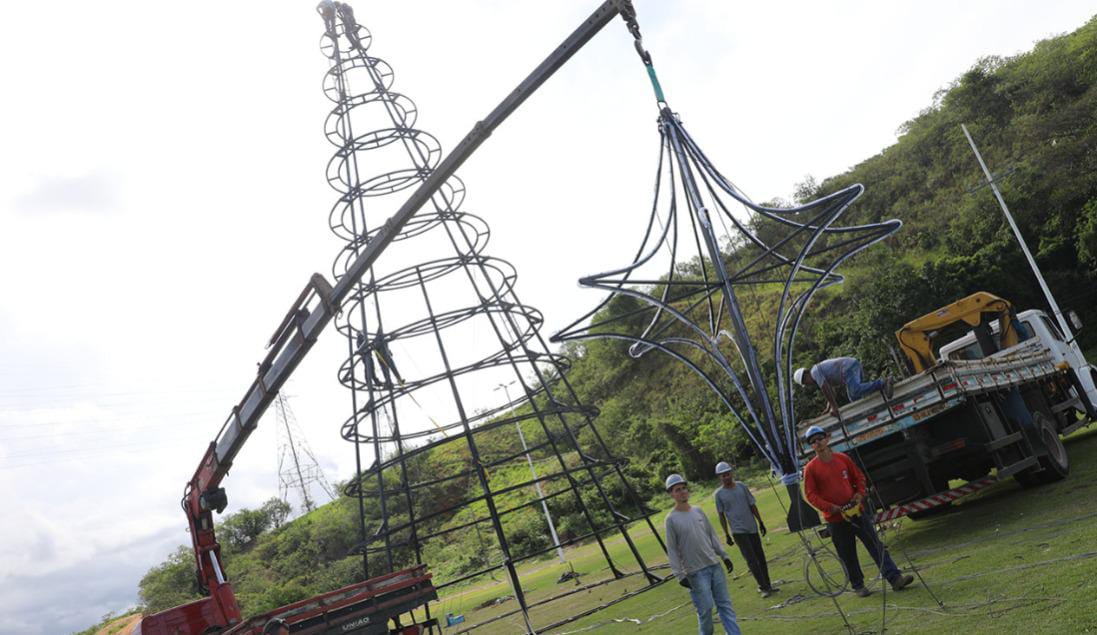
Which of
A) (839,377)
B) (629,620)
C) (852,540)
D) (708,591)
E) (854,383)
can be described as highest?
(839,377)

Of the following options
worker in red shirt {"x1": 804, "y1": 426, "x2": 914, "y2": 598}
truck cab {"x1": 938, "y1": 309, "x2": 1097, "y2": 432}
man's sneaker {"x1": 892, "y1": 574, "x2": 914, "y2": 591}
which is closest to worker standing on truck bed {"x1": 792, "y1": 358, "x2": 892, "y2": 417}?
worker in red shirt {"x1": 804, "y1": 426, "x2": 914, "y2": 598}

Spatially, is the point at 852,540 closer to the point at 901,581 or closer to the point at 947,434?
the point at 901,581

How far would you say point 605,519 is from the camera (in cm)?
3291

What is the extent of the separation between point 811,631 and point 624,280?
3.67m

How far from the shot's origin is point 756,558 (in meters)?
9.02

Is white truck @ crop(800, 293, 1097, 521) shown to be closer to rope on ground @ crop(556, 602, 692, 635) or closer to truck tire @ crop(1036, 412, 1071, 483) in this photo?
truck tire @ crop(1036, 412, 1071, 483)

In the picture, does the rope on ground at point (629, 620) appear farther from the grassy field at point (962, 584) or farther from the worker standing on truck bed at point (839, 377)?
the worker standing on truck bed at point (839, 377)

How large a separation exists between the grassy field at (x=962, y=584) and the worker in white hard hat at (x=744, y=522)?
253 mm

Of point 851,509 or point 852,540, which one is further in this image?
point 852,540

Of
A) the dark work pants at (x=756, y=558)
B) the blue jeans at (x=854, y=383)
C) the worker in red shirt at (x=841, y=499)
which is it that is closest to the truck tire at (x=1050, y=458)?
the blue jeans at (x=854, y=383)

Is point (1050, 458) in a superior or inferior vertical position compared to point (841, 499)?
inferior

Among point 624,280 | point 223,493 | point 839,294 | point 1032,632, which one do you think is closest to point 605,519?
point 839,294

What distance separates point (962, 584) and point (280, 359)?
35.4 ft

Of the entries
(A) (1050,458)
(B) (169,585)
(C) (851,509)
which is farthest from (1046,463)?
(B) (169,585)
